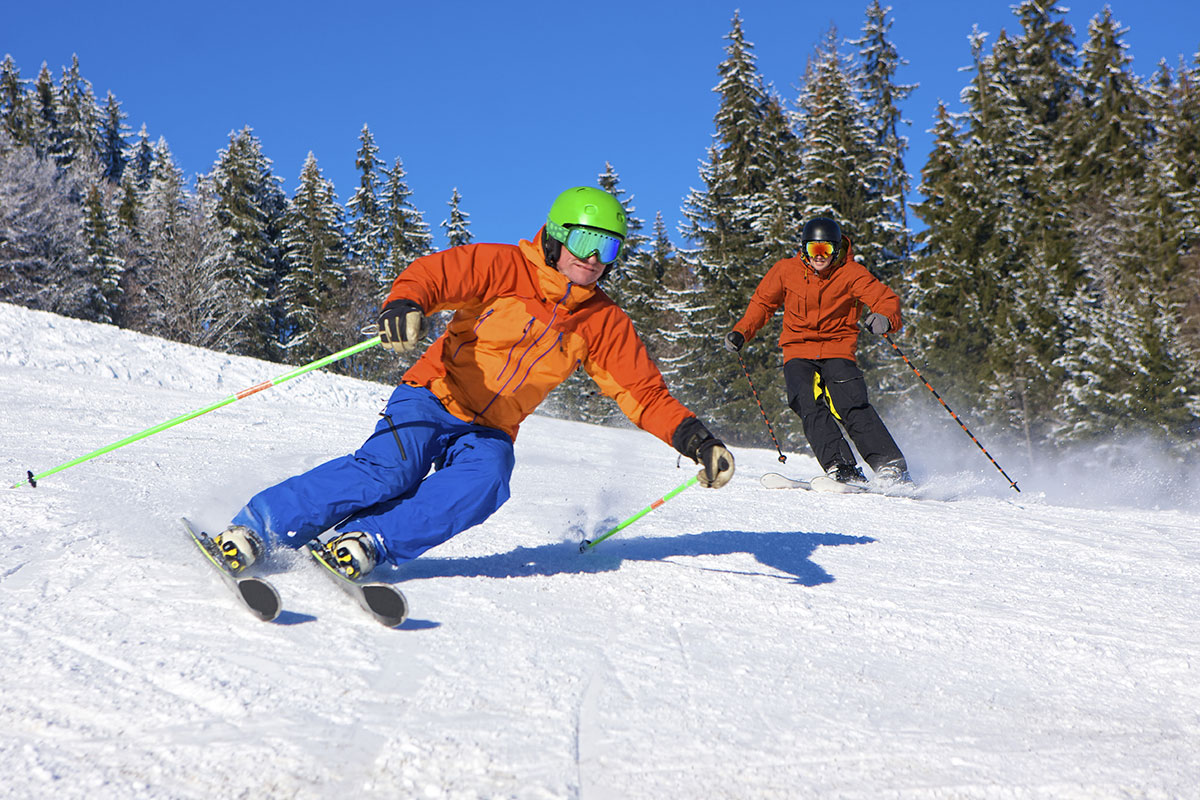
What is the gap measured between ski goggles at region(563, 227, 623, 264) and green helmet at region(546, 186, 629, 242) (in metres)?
0.02

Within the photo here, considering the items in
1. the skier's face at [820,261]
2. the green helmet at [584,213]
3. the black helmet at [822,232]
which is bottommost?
the green helmet at [584,213]

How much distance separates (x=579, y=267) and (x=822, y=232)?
330 cm

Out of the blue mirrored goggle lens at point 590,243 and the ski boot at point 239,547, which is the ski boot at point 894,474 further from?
the ski boot at point 239,547

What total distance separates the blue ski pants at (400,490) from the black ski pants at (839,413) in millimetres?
3390

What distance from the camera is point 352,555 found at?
241 centimetres

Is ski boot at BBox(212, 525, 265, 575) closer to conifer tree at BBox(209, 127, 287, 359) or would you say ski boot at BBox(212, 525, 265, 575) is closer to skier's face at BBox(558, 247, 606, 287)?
skier's face at BBox(558, 247, 606, 287)

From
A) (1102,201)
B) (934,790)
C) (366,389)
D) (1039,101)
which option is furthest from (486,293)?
(1039,101)

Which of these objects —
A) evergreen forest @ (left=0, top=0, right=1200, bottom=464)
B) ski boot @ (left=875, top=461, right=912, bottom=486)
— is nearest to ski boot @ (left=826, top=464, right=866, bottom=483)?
ski boot @ (left=875, top=461, right=912, bottom=486)

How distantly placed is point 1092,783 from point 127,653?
192cm

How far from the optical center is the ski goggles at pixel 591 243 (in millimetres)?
2902

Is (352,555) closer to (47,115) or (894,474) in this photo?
(894,474)

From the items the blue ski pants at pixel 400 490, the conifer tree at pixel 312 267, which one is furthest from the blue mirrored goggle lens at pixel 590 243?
the conifer tree at pixel 312 267

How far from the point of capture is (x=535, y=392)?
3.00m

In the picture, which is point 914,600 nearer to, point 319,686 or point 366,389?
point 319,686
